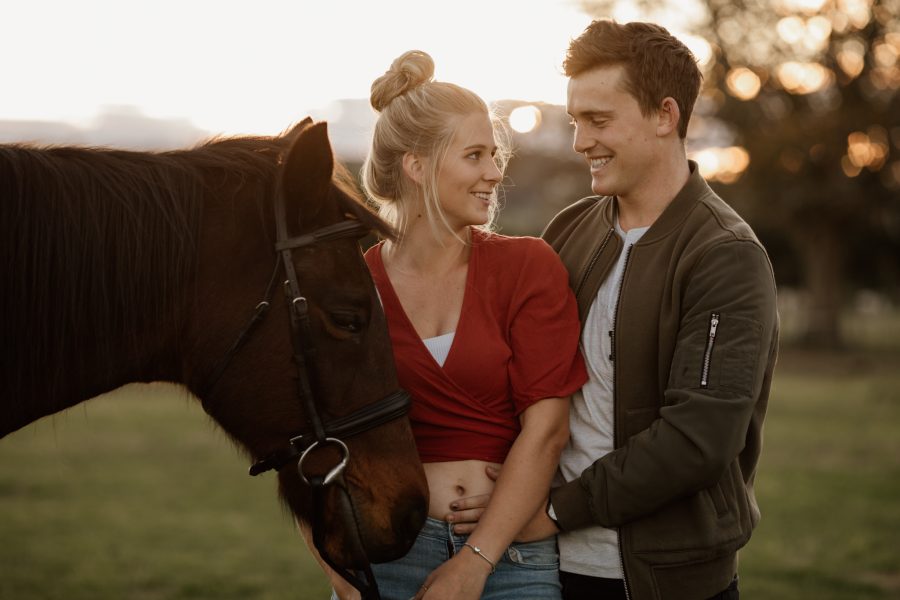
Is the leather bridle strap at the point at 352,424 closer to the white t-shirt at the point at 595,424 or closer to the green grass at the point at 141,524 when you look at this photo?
the white t-shirt at the point at 595,424

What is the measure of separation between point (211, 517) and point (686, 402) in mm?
6674

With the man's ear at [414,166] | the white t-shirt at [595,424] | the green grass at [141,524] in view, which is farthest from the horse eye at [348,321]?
the green grass at [141,524]

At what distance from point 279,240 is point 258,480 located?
8.31m

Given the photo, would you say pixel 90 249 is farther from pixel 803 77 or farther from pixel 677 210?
pixel 803 77

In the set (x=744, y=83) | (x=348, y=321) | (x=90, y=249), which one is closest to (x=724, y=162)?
(x=744, y=83)

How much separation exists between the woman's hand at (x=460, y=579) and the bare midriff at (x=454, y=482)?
170 mm

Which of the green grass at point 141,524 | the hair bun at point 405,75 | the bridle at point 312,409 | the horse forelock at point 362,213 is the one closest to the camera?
the bridle at point 312,409

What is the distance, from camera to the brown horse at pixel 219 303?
2059 millimetres

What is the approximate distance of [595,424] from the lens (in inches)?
102

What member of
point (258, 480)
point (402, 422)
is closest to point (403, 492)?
point (402, 422)

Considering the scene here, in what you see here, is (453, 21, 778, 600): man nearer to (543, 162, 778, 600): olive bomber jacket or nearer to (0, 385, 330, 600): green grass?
(543, 162, 778, 600): olive bomber jacket

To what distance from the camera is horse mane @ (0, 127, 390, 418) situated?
2.03 metres

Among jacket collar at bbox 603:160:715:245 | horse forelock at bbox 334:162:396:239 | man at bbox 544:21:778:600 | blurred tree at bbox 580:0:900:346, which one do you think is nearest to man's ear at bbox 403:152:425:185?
horse forelock at bbox 334:162:396:239

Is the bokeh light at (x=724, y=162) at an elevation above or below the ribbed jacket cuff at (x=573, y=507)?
below
